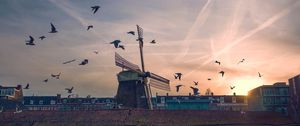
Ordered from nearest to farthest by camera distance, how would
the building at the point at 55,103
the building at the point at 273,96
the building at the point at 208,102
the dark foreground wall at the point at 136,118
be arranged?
the dark foreground wall at the point at 136,118
the building at the point at 273,96
the building at the point at 208,102
the building at the point at 55,103

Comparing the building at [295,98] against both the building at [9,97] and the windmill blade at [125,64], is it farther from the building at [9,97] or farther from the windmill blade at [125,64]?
the building at [9,97]

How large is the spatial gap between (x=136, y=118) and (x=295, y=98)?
21435 mm

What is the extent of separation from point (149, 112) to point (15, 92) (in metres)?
50.9

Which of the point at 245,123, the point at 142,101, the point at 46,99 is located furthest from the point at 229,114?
the point at 46,99

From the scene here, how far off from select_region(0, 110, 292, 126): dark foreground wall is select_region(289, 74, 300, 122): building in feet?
9.50

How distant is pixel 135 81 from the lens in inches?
1858

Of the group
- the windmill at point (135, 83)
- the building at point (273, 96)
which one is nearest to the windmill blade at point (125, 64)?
the windmill at point (135, 83)

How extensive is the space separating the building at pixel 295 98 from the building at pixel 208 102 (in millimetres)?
37762

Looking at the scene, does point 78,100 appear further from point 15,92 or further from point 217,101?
point 217,101

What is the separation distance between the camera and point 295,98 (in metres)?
42.9

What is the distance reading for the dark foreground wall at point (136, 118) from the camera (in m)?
36.3

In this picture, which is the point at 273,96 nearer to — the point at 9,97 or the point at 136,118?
the point at 136,118

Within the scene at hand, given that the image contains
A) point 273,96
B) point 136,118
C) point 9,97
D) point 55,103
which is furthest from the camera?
point 55,103

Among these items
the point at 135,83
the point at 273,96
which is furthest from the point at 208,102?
the point at 135,83
